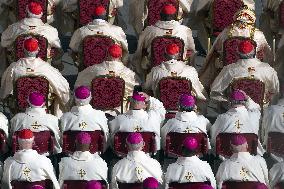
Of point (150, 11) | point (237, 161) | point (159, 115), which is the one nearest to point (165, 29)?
point (150, 11)

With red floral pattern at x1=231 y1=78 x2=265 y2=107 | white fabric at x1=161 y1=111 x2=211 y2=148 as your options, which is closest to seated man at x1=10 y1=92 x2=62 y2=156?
white fabric at x1=161 y1=111 x2=211 y2=148

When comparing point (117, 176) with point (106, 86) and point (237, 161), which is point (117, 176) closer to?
point (237, 161)

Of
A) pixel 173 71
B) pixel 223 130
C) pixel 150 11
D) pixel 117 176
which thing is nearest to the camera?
pixel 117 176

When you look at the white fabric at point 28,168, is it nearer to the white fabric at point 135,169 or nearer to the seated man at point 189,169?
the white fabric at point 135,169

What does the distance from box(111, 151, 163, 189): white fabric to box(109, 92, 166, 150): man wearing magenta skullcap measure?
132 centimetres

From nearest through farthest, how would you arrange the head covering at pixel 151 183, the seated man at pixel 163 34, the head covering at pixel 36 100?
the head covering at pixel 151 183 < the head covering at pixel 36 100 < the seated man at pixel 163 34

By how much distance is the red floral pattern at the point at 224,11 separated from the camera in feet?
84.3

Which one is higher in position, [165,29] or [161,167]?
[165,29]

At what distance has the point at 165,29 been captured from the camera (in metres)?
25.1

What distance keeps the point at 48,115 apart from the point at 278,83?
14.0 ft

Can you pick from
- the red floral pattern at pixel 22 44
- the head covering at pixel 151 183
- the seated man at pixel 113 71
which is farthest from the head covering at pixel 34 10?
the head covering at pixel 151 183

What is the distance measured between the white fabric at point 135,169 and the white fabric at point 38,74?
353 centimetres

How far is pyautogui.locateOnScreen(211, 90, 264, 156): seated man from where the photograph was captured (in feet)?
71.7

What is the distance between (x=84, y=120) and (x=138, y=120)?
32.2 inches
